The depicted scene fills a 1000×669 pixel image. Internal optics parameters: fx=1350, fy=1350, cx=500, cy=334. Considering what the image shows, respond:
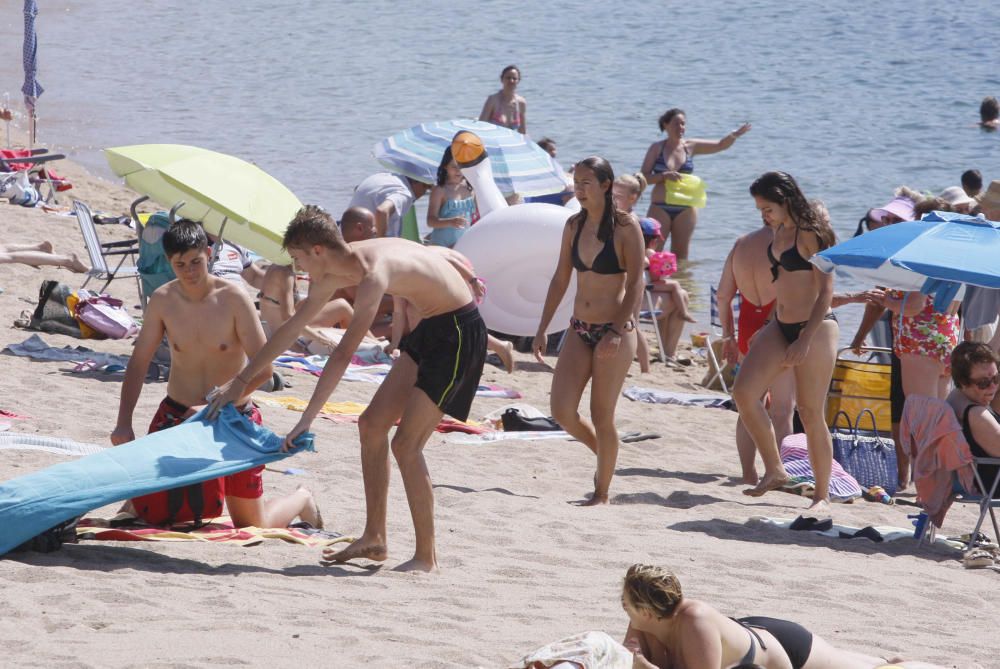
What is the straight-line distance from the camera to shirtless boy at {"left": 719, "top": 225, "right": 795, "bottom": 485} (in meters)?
6.55

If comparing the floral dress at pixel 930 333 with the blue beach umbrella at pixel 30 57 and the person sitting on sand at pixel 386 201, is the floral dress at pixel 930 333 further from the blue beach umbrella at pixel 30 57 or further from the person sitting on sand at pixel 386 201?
the blue beach umbrella at pixel 30 57

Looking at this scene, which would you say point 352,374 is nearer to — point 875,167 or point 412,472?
point 412,472

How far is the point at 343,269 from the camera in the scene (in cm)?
452

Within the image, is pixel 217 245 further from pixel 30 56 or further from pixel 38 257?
pixel 30 56

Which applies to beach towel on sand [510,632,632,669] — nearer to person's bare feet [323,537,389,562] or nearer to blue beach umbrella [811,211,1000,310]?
person's bare feet [323,537,389,562]

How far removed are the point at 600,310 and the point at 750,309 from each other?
979 mm

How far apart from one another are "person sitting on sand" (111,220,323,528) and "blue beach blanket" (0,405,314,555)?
1.26ft

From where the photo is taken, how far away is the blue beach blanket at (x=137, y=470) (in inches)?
172

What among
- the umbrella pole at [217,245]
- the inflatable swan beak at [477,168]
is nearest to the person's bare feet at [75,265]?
the umbrella pole at [217,245]

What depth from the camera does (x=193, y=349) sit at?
16.6ft

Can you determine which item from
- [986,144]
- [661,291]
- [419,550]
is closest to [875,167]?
[986,144]

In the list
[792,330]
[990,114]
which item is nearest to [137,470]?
[792,330]

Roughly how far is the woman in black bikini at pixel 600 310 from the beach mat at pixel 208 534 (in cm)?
145

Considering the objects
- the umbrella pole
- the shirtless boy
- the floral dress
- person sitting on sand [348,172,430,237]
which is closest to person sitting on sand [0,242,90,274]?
the umbrella pole
